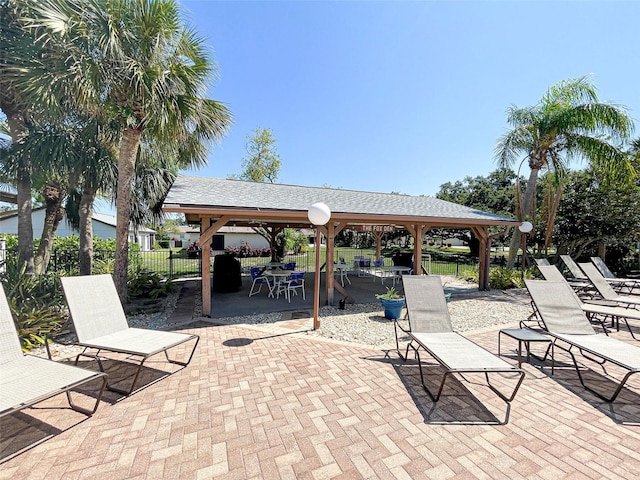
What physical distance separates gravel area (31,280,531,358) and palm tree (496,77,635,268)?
5690 millimetres

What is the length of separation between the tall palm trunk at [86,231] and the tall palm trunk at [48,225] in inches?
36.3

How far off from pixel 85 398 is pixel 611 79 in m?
18.7

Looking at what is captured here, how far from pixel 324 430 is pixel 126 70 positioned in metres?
7.47

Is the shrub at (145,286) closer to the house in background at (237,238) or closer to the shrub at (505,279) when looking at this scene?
the shrub at (505,279)

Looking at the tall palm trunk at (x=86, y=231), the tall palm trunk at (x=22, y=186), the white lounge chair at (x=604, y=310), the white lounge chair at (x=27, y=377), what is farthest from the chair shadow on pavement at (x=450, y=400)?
the tall palm trunk at (x=86, y=231)

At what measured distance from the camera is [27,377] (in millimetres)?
2756

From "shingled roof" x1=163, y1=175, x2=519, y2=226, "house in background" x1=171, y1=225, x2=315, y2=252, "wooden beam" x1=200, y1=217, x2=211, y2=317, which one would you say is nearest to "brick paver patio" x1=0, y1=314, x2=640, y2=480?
"wooden beam" x1=200, y1=217, x2=211, y2=317

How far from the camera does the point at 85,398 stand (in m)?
3.25

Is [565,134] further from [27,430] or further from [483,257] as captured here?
[27,430]

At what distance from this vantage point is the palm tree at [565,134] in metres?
11.0

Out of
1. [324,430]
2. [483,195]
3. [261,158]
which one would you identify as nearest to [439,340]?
[324,430]

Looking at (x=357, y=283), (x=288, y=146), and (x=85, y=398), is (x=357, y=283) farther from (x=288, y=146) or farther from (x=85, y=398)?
(x=288, y=146)

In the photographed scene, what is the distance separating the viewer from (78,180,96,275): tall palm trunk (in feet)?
27.5

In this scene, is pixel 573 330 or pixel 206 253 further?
pixel 206 253
